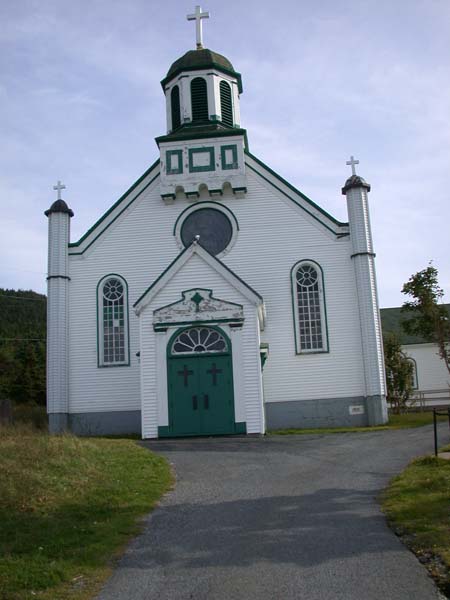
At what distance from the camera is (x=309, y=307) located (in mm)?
26859

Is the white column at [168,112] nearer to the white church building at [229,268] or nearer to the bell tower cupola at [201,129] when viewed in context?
the bell tower cupola at [201,129]

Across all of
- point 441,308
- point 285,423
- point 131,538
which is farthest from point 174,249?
point 131,538

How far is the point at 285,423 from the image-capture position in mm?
26109

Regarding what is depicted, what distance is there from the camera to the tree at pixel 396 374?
125 feet

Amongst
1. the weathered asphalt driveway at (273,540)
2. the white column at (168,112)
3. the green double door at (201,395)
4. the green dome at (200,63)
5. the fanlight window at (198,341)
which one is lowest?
the weathered asphalt driveway at (273,540)

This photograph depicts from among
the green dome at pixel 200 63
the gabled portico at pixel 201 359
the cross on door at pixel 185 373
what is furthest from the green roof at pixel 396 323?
the cross on door at pixel 185 373

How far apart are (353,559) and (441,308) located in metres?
27.4

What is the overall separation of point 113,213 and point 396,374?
730 inches

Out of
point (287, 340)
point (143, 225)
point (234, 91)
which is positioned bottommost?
point (287, 340)

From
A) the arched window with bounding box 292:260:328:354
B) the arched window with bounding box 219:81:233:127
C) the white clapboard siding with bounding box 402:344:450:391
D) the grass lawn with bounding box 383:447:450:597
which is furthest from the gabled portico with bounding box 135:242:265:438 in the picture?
the white clapboard siding with bounding box 402:344:450:391

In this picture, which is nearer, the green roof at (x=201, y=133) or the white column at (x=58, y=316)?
the white column at (x=58, y=316)

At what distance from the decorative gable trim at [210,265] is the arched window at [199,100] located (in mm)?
8447

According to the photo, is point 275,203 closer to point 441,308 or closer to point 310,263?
point 310,263

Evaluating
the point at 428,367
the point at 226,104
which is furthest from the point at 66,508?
the point at 428,367
